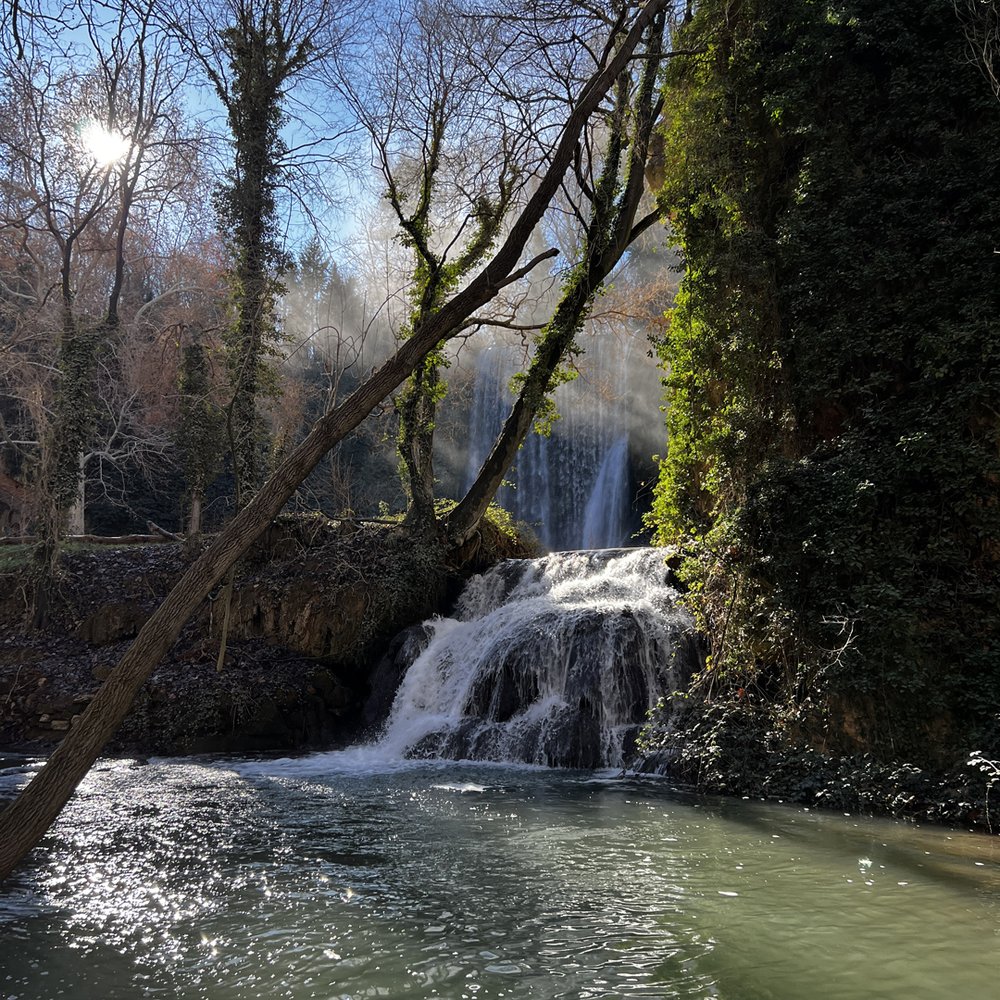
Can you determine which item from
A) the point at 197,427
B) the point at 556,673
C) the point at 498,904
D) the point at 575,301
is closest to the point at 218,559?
the point at 498,904

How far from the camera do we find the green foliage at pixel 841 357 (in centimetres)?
662

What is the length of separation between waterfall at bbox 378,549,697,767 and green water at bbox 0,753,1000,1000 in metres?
2.58

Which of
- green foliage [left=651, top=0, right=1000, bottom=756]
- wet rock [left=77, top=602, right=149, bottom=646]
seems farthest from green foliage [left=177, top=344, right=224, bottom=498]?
green foliage [left=651, top=0, right=1000, bottom=756]

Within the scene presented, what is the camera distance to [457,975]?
10.1ft

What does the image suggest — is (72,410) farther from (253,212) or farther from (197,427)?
(253,212)

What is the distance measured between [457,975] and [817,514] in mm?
5649

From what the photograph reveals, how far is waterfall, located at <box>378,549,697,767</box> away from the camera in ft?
29.6

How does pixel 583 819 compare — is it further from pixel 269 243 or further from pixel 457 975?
pixel 269 243

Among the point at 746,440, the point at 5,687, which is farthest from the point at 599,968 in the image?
the point at 5,687

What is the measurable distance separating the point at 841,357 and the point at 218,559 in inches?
264

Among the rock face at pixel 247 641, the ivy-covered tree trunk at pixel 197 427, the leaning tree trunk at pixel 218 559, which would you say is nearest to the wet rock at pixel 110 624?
the rock face at pixel 247 641

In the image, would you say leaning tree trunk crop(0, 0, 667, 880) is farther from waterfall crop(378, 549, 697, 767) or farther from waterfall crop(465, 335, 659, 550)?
waterfall crop(465, 335, 659, 550)

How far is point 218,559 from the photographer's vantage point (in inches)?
161

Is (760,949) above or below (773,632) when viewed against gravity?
below
